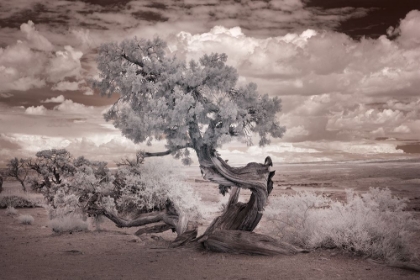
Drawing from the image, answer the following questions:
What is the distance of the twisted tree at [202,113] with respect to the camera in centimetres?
1340

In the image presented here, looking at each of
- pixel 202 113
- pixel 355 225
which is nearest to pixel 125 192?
pixel 202 113

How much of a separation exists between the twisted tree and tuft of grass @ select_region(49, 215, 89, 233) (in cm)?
852

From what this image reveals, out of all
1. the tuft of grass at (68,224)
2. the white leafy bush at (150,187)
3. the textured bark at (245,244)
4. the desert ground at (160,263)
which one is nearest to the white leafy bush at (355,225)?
the desert ground at (160,263)

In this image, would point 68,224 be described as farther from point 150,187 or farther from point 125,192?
point 150,187

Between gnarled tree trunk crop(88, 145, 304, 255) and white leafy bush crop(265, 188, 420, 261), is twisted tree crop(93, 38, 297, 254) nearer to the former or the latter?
gnarled tree trunk crop(88, 145, 304, 255)

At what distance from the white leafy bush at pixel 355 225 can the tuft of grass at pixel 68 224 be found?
37.6 feet

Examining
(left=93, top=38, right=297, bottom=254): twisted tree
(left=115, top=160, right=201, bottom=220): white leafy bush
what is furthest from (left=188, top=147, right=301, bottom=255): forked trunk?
(left=115, top=160, right=201, bottom=220): white leafy bush

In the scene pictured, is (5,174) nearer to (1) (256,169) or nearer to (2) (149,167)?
(2) (149,167)

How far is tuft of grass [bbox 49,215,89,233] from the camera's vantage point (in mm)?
20391

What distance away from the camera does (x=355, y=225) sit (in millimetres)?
12977

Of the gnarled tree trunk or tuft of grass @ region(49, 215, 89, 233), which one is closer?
the gnarled tree trunk

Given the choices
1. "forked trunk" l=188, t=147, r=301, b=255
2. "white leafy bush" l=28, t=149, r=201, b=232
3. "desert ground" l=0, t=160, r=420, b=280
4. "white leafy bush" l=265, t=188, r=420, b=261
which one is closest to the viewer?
"desert ground" l=0, t=160, r=420, b=280

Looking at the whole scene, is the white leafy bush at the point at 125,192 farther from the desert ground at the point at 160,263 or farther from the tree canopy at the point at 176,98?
the tree canopy at the point at 176,98

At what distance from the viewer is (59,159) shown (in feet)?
94.7
